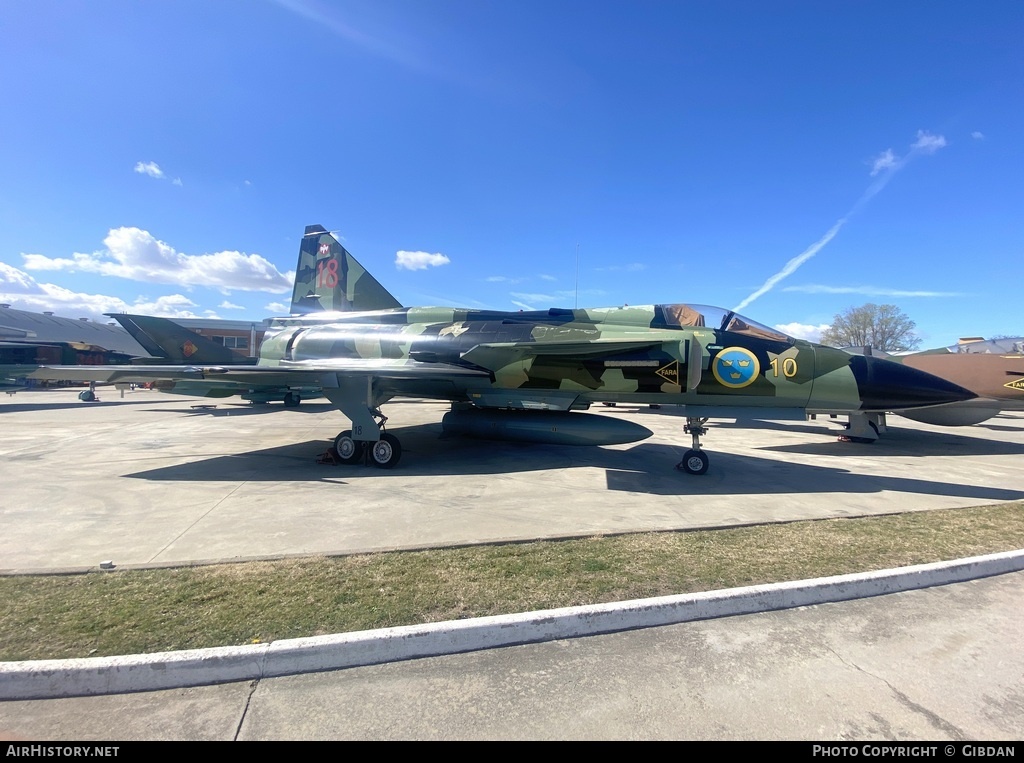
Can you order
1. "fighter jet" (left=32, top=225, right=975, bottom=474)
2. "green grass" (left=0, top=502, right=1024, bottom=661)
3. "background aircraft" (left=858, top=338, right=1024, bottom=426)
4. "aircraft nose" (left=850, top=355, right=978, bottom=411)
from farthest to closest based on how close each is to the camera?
"background aircraft" (left=858, top=338, right=1024, bottom=426)
"fighter jet" (left=32, top=225, right=975, bottom=474)
"aircraft nose" (left=850, top=355, right=978, bottom=411)
"green grass" (left=0, top=502, right=1024, bottom=661)

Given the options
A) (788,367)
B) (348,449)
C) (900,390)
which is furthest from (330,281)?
(900,390)

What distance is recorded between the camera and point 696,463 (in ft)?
27.6

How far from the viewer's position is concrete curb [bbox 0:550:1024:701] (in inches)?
100

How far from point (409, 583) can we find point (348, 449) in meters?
5.81

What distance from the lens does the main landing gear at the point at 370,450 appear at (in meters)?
8.86

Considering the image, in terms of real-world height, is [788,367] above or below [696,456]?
above

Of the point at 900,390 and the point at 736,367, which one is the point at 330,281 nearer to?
the point at 736,367

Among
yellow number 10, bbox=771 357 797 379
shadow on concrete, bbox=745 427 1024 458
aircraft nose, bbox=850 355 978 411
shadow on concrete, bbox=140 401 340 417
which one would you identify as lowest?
shadow on concrete, bbox=140 401 340 417

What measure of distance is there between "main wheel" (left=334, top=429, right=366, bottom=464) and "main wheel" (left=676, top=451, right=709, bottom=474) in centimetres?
586

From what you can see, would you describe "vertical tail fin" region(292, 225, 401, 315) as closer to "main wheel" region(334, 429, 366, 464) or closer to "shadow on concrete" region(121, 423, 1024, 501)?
"shadow on concrete" region(121, 423, 1024, 501)

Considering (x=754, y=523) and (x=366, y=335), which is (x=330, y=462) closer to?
(x=366, y=335)

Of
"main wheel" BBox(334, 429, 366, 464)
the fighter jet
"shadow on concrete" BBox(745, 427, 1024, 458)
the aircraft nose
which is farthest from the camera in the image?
"shadow on concrete" BBox(745, 427, 1024, 458)

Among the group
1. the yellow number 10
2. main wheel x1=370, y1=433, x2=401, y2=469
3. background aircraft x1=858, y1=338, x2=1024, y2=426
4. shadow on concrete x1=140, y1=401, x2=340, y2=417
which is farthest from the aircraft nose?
shadow on concrete x1=140, y1=401, x2=340, y2=417

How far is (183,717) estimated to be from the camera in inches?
93.0
